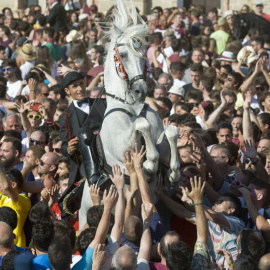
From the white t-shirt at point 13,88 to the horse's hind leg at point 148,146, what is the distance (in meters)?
7.21

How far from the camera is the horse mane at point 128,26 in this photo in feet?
25.3

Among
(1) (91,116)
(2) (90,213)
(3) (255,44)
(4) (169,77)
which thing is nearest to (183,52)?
(3) (255,44)

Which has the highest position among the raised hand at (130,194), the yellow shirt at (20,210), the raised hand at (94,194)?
the raised hand at (130,194)

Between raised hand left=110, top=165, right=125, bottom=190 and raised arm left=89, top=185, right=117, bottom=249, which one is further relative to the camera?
raised hand left=110, top=165, right=125, bottom=190

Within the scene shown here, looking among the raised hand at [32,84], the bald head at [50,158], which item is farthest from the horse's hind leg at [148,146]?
the raised hand at [32,84]

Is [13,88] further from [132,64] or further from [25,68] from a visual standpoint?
[132,64]

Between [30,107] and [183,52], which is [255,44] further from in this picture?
[30,107]

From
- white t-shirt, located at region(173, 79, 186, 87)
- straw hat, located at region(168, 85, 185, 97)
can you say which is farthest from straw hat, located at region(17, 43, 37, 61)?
straw hat, located at region(168, 85, 185, 97)

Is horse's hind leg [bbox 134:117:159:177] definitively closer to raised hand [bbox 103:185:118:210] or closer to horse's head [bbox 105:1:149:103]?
horse's head [bbox 105:1:149:103]

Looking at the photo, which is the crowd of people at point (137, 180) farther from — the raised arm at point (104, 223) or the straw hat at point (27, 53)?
the straw hat at point (27, 53)

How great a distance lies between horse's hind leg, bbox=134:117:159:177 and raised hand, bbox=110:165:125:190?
0.80 ft

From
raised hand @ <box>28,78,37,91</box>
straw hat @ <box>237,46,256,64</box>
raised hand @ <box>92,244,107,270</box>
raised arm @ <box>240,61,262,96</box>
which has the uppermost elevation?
raised hand @ <box>92,244,107,270</box>

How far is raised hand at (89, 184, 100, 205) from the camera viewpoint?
7.52 metres

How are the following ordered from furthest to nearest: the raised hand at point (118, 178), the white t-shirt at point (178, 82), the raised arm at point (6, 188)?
the white t-shirt at point (178, 82) < the raised arm at point (6, 188) < the raised hand at point (118, 178)
